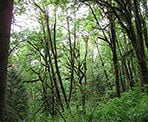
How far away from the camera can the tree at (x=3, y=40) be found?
2.80 metres

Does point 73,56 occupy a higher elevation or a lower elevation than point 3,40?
higher

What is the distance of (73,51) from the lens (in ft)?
82.4

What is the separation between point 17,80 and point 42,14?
1003 cm

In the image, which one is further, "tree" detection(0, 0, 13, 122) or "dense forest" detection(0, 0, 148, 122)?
"dense forest" detection(0, 0, 148, 122)

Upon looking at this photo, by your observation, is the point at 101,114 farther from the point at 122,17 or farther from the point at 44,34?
the point at 44,34

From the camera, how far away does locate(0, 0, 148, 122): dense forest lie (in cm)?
682

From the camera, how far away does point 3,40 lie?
2.88 metres

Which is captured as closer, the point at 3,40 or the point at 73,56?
the point at 3,40

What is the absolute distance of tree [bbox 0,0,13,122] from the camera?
9.18 feet

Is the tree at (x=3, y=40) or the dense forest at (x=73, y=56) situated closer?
the tree at (x=3, y=40)

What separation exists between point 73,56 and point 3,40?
22386 mm

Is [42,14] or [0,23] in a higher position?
[42,14]

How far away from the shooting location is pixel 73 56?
25250 millimetres

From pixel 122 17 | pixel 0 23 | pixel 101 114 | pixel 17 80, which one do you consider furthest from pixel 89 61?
pixel 0 23
